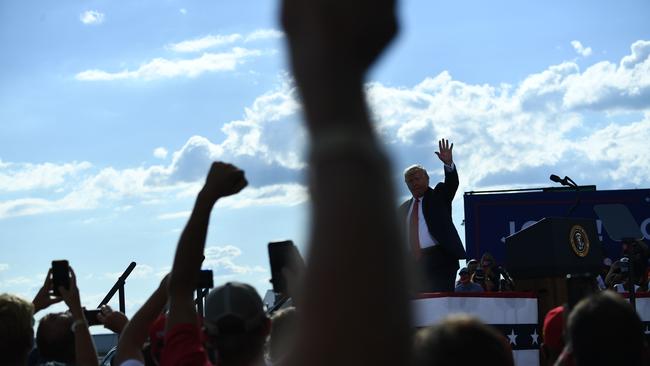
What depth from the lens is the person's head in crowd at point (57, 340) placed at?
11.7 ft

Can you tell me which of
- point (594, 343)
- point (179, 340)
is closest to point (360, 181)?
point (594, 343)

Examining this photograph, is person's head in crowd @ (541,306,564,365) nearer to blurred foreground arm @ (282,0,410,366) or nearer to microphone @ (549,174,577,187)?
blurred foreground arm @ (282,0,410,366)

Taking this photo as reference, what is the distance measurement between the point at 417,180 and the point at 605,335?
6294mm

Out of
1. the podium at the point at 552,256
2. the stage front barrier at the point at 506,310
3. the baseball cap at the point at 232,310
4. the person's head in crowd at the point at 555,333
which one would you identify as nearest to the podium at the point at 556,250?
the podium at the point at 552,256

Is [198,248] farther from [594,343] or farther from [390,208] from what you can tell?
[390,208]

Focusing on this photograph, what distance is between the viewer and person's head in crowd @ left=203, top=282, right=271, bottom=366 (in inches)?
98.4

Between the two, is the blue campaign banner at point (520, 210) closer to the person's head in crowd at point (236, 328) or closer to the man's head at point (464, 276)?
the man's head at point (464, 276)

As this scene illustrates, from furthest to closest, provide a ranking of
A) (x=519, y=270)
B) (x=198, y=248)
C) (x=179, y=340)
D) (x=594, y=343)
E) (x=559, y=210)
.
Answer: (x=559, y=210), (x=519, y=270), (x=179, y=340), (x=198, y=248), (x=594, y=343)

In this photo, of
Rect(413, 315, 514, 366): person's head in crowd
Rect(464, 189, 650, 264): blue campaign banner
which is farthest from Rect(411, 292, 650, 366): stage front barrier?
Rect(464, 189, 650, 264): blue campaign banner

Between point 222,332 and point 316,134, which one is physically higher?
point 316,134

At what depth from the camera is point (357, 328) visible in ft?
2.19

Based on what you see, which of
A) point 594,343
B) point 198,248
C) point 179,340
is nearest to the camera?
point 594,343

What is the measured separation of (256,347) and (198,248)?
18.4 inches

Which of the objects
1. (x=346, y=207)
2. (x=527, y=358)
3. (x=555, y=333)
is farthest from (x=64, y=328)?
(x=527, y=358)
